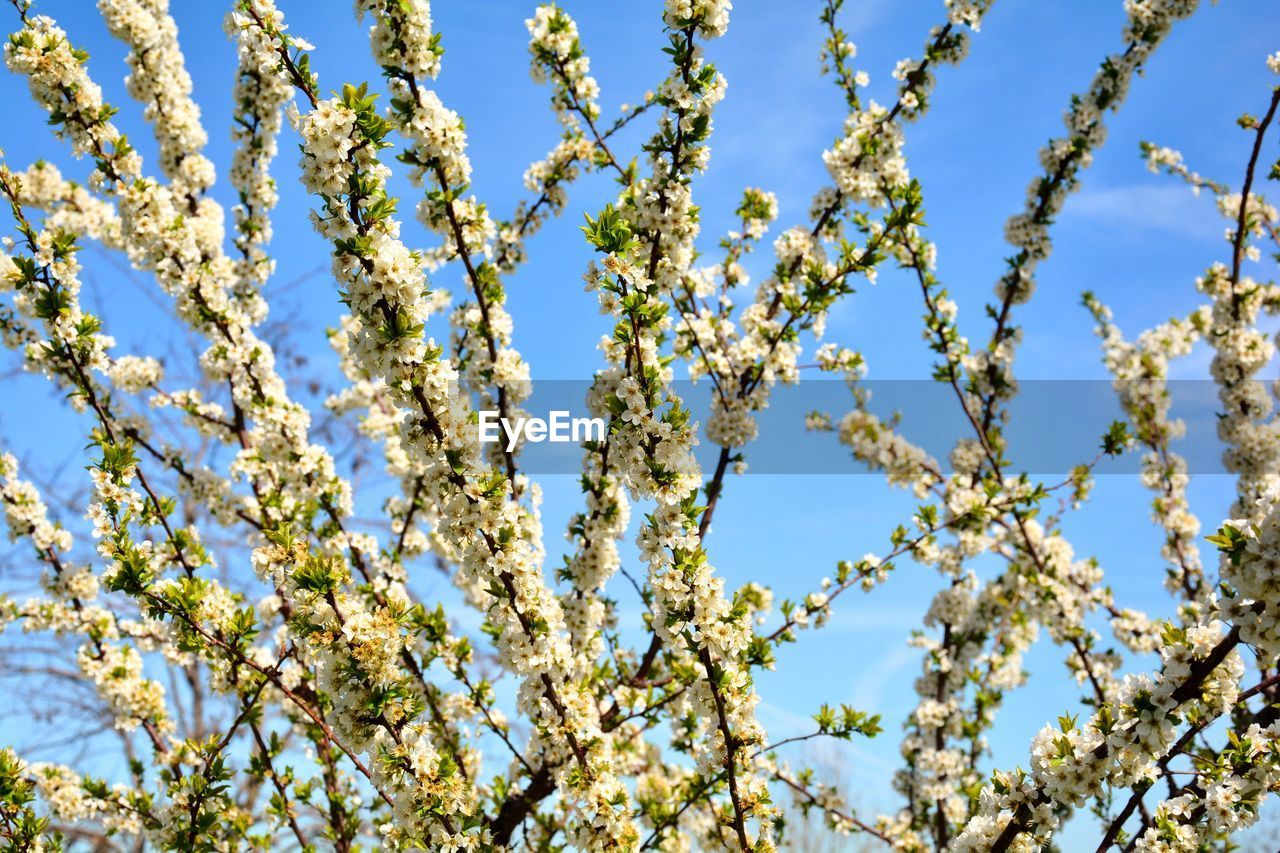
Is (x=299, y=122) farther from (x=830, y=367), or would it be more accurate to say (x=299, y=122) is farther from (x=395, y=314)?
(x=830, y=367)

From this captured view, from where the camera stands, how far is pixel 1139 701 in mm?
2924

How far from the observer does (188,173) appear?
688 cm

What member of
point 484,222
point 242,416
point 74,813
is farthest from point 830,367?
point 74,813

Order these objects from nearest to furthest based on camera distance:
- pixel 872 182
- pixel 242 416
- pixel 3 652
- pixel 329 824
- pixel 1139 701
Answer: pixel 1139 701
pixel 329 824
pixel 872 182
pixel 242 416
pixel 3 652

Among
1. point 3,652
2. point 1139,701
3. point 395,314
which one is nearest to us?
point 1139,701

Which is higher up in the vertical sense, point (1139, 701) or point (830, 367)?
point (830, 367)

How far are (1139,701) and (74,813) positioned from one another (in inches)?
229

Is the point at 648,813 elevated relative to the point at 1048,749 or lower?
elevated

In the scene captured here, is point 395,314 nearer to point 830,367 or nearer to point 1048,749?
point 1048,749

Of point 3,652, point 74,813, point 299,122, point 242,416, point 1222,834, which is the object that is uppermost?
point 3,652

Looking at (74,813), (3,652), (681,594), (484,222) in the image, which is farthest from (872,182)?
(3,652)

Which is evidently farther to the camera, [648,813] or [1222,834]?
[648,813]

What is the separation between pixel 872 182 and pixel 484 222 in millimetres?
2795

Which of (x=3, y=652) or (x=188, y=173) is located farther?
(x=3, y=652)
